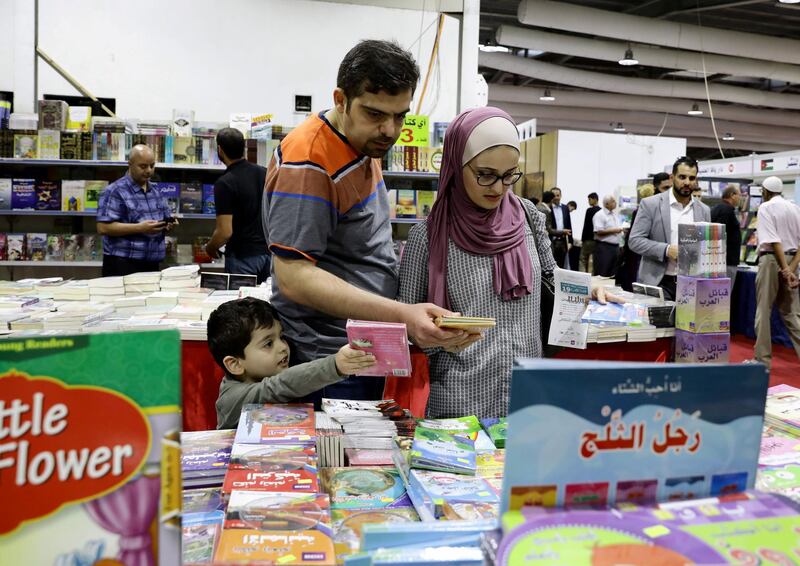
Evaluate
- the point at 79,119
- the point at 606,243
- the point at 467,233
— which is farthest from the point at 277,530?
the point at 606,243

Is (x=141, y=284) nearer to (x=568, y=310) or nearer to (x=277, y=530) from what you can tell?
(x=568, y=310)

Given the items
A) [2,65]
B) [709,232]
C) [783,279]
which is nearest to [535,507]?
[709,232]

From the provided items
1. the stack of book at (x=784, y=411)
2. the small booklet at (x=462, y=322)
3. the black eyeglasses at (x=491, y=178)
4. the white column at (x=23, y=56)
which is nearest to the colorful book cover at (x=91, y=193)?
the white column at (x=23, y=56)

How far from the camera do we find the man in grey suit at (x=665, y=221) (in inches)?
177

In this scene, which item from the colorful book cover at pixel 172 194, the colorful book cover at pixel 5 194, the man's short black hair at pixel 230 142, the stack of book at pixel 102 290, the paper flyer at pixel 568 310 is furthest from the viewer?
the colorful book cover at pixel 172 194

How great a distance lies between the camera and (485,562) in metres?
0.70

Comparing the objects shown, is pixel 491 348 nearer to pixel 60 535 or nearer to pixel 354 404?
pixel 354 404

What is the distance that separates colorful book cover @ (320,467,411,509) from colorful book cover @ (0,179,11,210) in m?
5.68

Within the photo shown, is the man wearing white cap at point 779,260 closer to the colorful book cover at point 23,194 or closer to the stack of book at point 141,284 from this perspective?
the stack of book at point 141,284

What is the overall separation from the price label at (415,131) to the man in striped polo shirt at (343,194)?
14.4 feet

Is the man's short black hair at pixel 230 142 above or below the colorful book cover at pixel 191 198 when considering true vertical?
above

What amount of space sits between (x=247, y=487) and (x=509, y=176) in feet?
3.61

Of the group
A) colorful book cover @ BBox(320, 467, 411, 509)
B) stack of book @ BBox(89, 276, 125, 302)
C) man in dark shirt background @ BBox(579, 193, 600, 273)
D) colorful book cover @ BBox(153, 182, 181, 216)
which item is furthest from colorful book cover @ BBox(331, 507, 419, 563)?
man in dark shirt background @ BBox(579, 193, 600, 273)

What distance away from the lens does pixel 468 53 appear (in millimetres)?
6859
